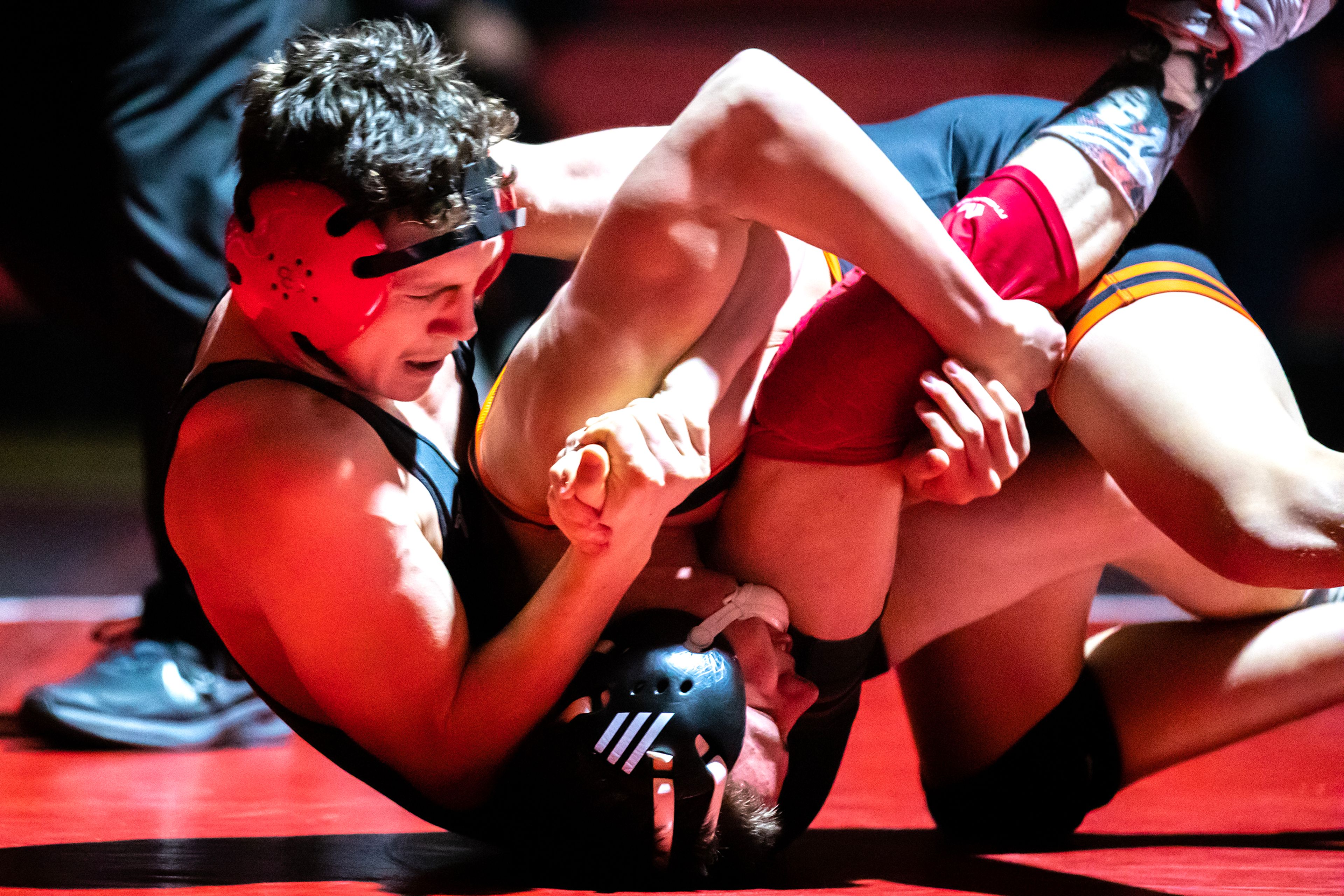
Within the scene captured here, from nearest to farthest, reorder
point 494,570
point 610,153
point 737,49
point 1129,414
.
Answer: point 1129,414, point 494,570, point 610,153, point 737,49

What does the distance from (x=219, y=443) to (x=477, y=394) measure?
0.40m

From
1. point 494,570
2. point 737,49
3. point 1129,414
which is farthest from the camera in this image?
point 737,49

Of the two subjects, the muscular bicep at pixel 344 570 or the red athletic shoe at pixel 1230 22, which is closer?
the muscular bicep at pixel 344 570

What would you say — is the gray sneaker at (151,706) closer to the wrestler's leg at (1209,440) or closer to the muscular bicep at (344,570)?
the muscular bicep at (344,570)

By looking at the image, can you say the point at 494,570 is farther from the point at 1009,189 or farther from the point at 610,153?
the point at 1009,189

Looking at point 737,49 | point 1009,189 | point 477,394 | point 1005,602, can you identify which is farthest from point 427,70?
point 737,49

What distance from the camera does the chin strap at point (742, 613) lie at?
60.8 inches

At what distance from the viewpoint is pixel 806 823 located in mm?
1720

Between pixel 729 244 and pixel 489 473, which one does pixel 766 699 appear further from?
pixel 729 244

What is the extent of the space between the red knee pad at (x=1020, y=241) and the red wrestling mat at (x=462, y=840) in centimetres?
64

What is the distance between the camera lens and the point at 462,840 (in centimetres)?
191

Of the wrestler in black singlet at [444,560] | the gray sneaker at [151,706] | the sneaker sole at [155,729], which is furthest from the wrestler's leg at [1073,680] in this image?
the gray sneaker at [151,706]

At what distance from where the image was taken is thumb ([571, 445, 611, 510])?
1.36 meters

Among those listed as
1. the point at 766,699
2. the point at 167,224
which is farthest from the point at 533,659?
the point at 167,224
